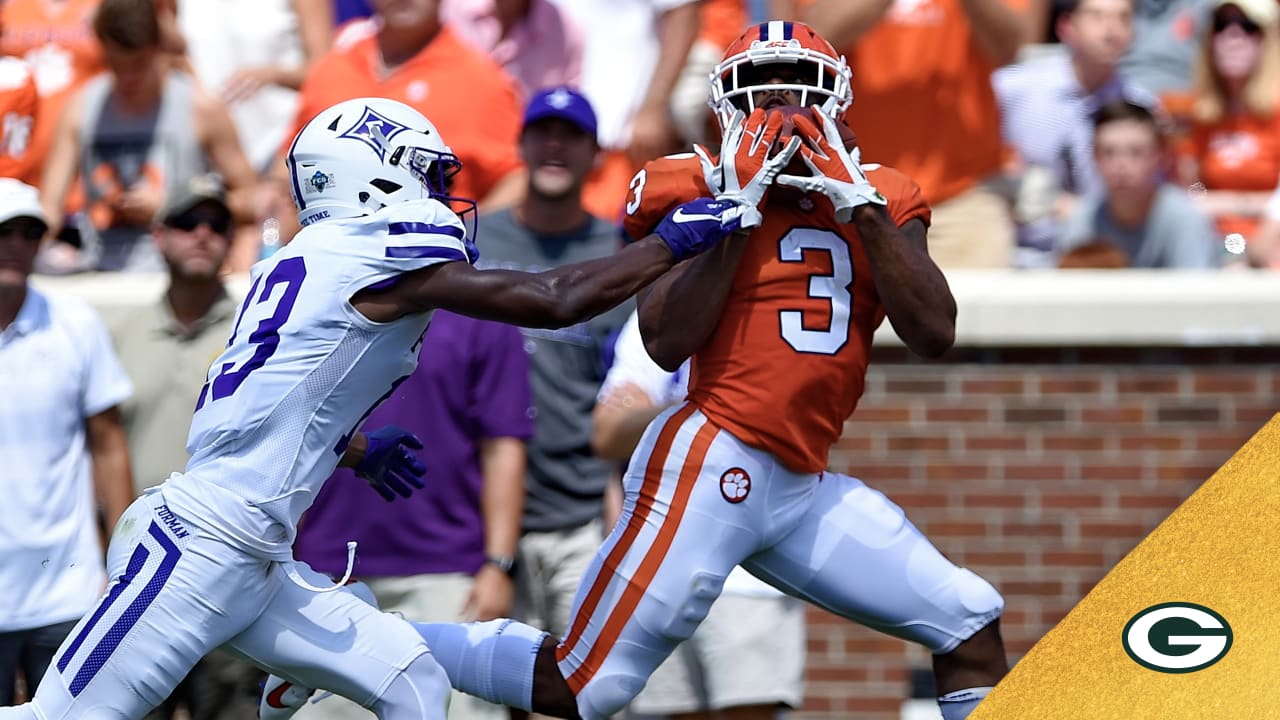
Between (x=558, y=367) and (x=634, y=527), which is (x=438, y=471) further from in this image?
(x=634, y=527)

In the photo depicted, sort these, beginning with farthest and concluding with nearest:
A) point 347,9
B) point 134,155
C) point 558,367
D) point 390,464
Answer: point 347,9 → point 134,155 → point 558,367 → point 390,464

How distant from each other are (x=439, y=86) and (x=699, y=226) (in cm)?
288

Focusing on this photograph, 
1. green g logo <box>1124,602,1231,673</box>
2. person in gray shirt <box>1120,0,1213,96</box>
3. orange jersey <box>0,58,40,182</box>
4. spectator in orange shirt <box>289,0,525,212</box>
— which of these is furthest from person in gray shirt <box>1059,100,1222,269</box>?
orange jersey <box>0,58,40,182</box>

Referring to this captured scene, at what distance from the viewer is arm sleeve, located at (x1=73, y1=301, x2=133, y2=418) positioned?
648 centimetres

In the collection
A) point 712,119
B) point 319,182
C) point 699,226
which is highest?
point 712,119

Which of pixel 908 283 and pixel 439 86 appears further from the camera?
pixel 439 86

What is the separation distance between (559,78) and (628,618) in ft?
10.8

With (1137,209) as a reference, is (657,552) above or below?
below

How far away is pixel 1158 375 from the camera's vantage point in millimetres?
7359

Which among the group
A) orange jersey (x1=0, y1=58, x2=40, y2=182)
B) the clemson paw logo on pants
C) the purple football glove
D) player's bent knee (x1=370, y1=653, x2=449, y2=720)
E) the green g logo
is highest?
orange jersey (x1=0, y1=58, x2=40, y2=182)

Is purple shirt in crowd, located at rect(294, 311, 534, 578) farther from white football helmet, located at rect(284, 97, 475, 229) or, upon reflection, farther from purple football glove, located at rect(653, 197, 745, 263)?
purple football glove, located at rect(653, 197, 745, 263)

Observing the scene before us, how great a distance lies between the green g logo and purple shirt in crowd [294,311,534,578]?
2.34 m

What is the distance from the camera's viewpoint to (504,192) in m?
7.46

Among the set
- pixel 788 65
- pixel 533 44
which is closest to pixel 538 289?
pixel 788 65
